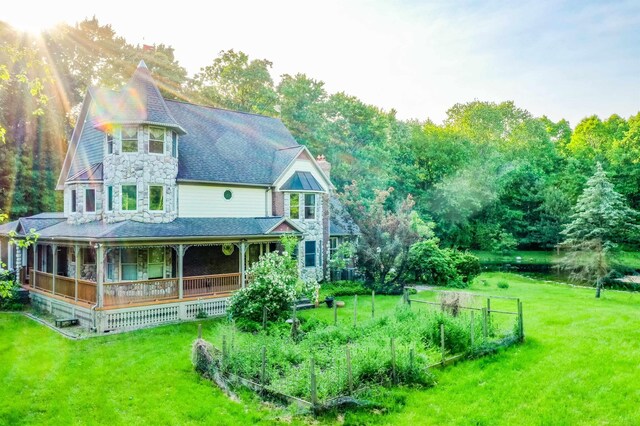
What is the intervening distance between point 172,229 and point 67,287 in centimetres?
484

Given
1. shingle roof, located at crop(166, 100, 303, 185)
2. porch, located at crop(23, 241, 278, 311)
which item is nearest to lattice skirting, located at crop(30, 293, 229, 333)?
porch, located at crop(23, 241, 278, 311)

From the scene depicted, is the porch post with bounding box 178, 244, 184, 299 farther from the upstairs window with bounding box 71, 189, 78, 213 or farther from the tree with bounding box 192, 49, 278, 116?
the tree with bounding box 192, 49, 278, 116

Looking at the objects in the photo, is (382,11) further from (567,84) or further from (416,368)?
(567,84)

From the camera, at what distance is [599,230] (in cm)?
2267

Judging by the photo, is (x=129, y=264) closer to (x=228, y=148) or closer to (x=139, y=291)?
(x=139, y=291)

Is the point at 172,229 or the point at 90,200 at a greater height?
the point at 90,200

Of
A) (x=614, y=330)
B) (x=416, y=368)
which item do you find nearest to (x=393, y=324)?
(x=416, y=368)

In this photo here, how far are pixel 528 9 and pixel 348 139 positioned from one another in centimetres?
2367

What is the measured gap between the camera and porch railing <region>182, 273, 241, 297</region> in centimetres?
1867

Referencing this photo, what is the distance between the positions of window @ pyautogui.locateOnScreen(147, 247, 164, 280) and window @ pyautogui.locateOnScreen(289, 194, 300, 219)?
22.5 ft

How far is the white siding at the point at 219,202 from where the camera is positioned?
20719 millimetres

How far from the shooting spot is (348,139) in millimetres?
37750

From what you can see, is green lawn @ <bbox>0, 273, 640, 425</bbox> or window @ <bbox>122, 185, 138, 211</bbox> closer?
green lawn @ <bbox>0, 273, 640, 425</bbox>

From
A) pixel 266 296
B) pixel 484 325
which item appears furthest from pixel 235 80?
pixel 484 325
